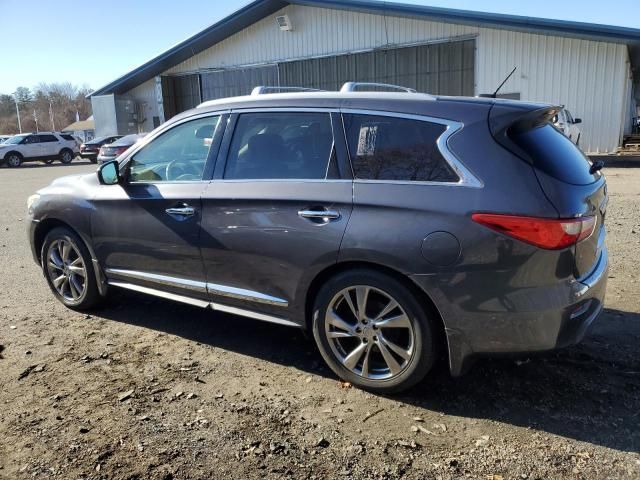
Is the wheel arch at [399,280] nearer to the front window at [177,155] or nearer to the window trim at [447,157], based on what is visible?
the window trim at [447,157]

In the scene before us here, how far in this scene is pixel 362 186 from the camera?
10.6 ft

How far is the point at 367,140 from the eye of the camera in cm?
336


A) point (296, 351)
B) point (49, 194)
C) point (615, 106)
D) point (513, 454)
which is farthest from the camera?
point (615, 106)

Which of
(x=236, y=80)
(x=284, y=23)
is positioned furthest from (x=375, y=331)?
(x=236, y=80)

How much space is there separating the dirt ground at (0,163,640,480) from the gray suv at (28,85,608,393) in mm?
316

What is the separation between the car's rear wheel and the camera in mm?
30969

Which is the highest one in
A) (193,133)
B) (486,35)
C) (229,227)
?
(486,35)

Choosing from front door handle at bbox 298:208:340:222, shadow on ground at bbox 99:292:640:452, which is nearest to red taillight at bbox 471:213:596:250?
shadow on ground at bbox 99:292:640:452

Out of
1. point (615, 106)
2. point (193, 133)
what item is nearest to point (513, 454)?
point (193, 133)

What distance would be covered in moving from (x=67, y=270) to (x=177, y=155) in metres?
1.62

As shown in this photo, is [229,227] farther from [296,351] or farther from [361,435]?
[361,435]

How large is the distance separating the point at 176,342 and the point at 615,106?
66.8 feet

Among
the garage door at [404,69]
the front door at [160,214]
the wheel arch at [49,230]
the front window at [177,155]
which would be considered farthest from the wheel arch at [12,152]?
the front window at [177,155]

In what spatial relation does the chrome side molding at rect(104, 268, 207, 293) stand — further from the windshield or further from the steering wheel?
the windshield
